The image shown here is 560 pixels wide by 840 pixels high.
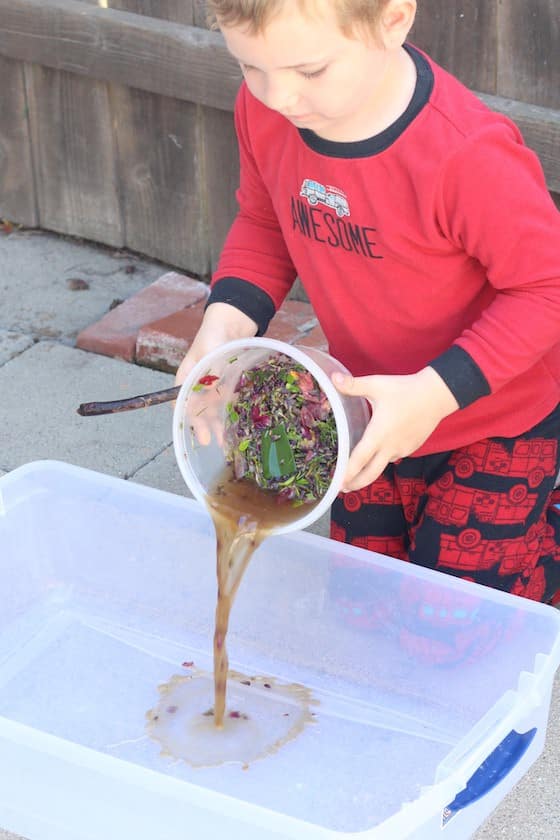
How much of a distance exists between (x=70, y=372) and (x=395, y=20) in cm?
124

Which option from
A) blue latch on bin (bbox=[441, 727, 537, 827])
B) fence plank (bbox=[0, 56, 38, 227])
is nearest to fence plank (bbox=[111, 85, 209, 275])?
fence plank (bbox=[0, 56, 38, 227])

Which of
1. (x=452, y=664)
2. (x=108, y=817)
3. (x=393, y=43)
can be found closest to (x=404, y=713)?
(x=452, y=664)

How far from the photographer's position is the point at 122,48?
8.62ft

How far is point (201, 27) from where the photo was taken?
2.54 m

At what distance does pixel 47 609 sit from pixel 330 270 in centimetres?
69

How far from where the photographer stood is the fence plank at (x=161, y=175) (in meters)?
2.68

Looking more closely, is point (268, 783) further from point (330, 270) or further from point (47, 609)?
point (330, 270)

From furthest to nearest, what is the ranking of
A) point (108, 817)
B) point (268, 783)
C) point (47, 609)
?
point (47, 609) < point (268, 783) < point (108, 817)

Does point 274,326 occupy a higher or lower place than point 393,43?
lower

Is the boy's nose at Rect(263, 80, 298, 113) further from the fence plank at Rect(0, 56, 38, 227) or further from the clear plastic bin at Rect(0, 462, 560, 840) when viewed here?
the fence plank at Rect(0, 56, 38, 227)

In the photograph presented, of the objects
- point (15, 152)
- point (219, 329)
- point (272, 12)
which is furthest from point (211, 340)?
point (15, 152)

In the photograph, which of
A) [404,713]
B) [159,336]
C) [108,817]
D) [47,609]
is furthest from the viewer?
[159,336]

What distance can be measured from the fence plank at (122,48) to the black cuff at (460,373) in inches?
44.9

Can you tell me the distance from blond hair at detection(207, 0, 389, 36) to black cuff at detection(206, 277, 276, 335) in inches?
18.9
